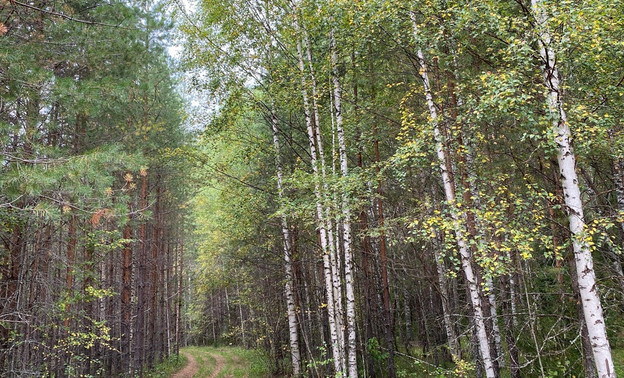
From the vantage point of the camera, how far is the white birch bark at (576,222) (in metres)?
3.82

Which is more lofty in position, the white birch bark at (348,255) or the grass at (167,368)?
the white birch bark at (348,255)

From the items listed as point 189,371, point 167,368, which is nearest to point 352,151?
point 189,371

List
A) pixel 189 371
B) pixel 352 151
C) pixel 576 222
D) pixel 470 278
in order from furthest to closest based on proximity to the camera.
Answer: pixel 189 371 → pixel 352 151 → pixel 470 278 → pixel 576 222

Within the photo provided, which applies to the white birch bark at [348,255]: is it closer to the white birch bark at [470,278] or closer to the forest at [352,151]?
the forest at [352,151]

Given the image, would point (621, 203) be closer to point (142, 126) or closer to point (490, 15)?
point (490, 15)

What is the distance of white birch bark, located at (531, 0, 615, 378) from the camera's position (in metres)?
3.82

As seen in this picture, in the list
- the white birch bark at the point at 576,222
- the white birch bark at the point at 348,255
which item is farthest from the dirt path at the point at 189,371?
the white birch bark at the point at 576,222

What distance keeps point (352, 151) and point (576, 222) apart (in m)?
5.24

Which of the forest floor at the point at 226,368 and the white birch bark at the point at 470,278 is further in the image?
the forest floor at the point at 226,368

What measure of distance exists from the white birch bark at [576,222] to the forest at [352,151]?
21 millimetres

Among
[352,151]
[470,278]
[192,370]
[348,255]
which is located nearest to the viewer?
[470,278]

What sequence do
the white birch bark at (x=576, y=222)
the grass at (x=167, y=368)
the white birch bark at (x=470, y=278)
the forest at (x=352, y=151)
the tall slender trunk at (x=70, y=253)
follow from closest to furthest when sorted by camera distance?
the white birch bark at (x=576, y=222) → the forest at (x=352, y=151) → the white birch bark at (x=470, y=278) → the tall slender trunk at (x=70, y=253) → the grass at (x=167, y=368)

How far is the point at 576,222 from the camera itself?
4.09 m

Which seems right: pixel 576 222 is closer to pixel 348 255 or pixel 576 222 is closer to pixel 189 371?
pixel 348 255
